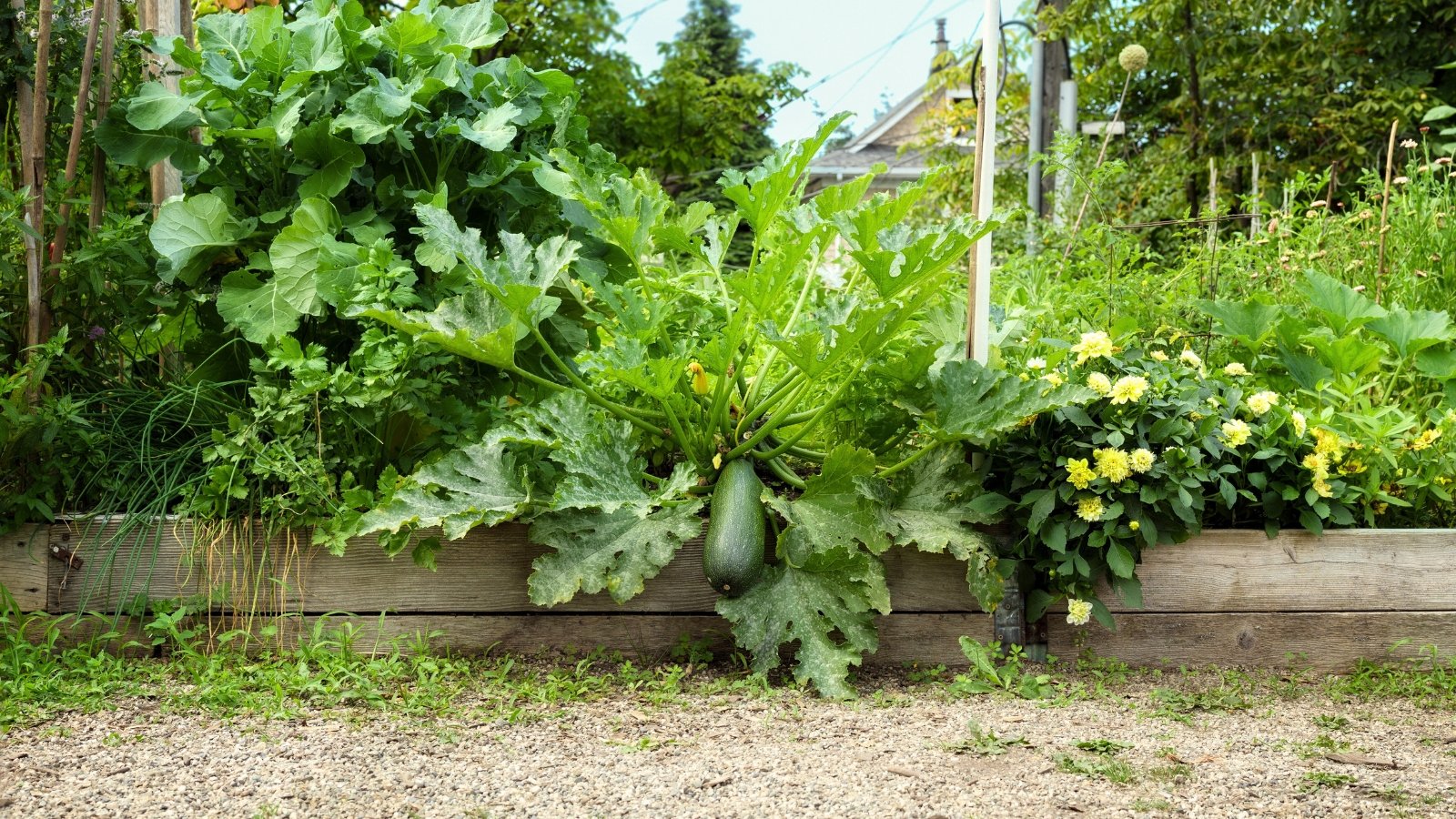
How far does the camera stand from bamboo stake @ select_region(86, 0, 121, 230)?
2.76m

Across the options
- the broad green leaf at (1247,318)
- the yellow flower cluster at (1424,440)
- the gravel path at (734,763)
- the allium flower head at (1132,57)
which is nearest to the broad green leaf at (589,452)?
the gravel path at (734,763)

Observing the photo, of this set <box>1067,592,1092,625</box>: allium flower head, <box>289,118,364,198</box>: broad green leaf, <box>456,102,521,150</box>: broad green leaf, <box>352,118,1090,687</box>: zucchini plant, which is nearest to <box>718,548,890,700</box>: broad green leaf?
<box>352,118,1090,687</box>: zucchini plant

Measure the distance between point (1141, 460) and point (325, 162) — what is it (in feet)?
6.43

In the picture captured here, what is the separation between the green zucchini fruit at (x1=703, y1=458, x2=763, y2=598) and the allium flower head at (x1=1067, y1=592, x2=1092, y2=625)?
710 mm

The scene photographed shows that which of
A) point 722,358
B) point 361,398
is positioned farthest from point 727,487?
point 361,398

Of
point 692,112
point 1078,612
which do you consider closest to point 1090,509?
point 1078,612

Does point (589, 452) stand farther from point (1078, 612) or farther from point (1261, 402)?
point (1261, 402)

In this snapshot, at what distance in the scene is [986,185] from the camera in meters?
2.53

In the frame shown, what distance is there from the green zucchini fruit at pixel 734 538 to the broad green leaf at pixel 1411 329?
183cm

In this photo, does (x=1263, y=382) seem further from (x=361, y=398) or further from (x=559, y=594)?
(x=361, y=398)

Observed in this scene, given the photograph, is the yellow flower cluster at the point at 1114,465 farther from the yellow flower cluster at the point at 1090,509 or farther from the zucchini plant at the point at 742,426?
the zucchini plant at the point at 742,426

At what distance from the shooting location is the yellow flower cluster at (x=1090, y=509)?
2.44 meters

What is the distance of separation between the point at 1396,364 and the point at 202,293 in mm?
3065

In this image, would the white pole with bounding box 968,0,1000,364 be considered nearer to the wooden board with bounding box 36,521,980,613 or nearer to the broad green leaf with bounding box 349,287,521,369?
the wooden board with bounding box 36,521,980,613
